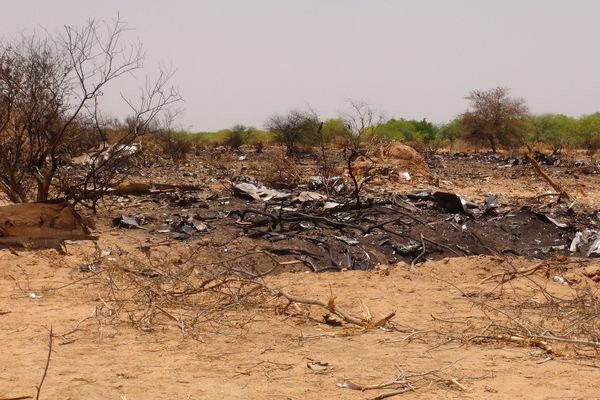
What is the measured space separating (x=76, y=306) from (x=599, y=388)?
423 centimetres

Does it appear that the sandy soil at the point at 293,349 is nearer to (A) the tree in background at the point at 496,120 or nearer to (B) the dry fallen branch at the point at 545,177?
(B) the dry fallen branch at the point at 545,177

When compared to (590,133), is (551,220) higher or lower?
lower

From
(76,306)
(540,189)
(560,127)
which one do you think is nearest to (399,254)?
(76,306)

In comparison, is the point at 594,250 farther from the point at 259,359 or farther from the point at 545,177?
the point at 259,359

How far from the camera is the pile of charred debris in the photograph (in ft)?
28.9

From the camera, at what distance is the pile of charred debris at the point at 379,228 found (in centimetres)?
882

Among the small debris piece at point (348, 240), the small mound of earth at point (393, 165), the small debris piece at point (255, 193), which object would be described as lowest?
the small debris piece at point (348, 240)

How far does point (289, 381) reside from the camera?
4234 mm

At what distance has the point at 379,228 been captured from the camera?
9.63m

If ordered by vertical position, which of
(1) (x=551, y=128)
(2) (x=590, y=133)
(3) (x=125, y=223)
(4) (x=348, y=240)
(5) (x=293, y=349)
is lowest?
(5) (x=293, y=349)

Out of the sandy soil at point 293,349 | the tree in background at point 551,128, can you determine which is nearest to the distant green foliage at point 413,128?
the tree in background at point 551,128

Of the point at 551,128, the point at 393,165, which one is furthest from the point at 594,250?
the point at 551,128

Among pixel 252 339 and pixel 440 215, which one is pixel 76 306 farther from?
pixel 440 215

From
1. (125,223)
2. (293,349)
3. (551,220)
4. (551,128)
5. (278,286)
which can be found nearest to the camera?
(293,349)
